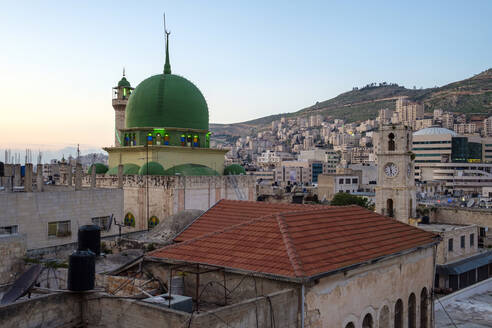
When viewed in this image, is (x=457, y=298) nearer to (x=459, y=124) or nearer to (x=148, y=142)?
(x=148, y=142)

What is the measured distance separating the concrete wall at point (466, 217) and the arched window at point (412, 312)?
26295 millimetres

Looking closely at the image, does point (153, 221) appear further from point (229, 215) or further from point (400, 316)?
point (400, 316)

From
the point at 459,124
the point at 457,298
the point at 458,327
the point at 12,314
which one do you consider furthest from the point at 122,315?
the point at 459,124

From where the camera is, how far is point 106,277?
→ 13.0 metres

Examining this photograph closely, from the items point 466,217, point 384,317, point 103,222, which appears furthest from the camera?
point 466,217

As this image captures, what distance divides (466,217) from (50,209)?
32.1 meters

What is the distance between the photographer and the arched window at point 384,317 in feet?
44.2

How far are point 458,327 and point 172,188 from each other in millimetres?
18176

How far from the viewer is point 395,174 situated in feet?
117

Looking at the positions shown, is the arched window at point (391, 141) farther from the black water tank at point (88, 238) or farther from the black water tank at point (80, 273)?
the black water tank at point (80, 273)

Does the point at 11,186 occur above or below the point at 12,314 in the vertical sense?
above

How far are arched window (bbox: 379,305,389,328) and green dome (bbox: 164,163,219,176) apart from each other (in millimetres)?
21582

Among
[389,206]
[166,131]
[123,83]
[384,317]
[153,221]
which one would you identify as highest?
[123,83]

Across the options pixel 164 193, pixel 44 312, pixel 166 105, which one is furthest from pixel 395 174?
pixel 44 312
